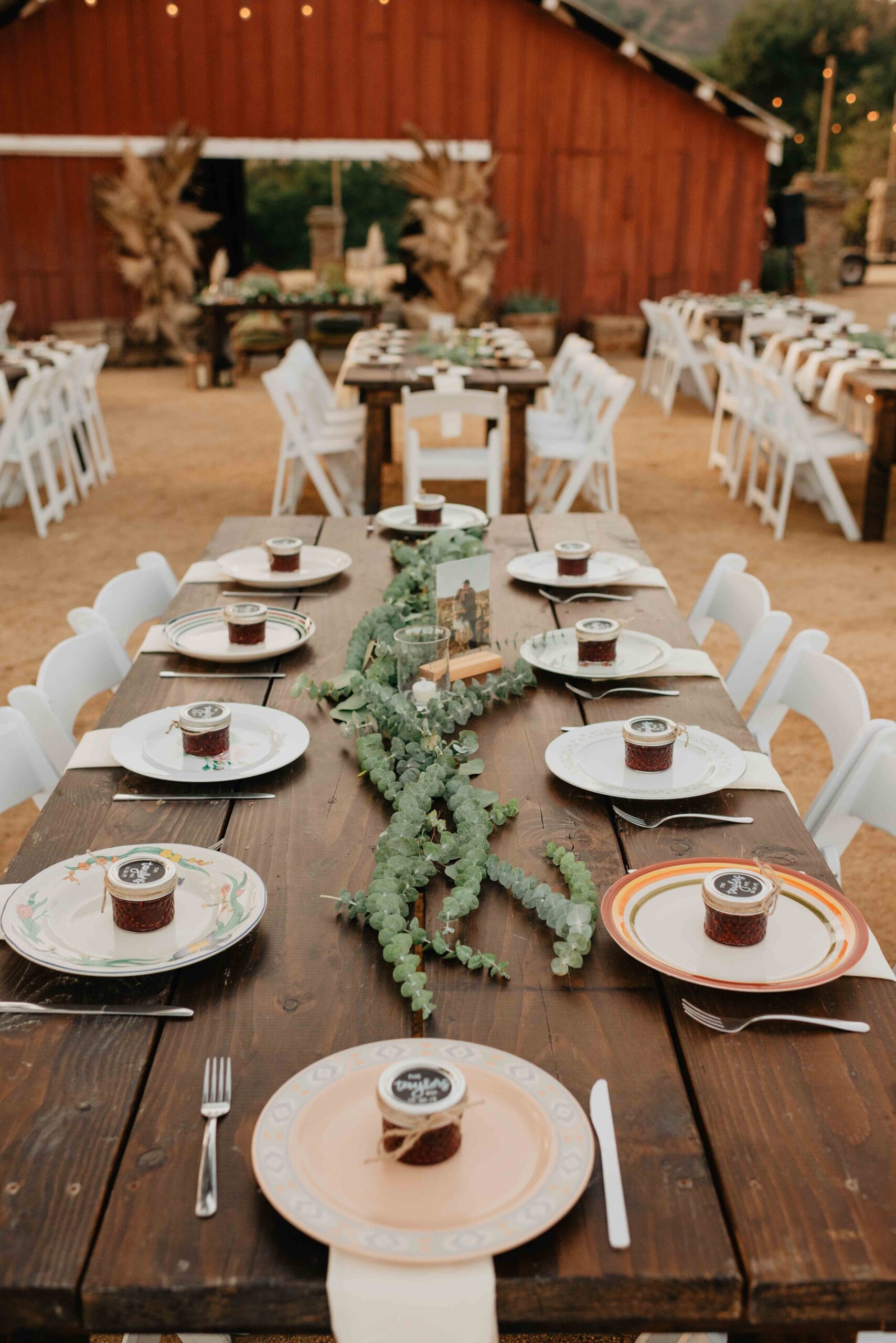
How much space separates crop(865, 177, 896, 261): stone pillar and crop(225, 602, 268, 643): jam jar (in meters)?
25.3

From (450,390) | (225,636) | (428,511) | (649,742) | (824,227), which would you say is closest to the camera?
(649,742)

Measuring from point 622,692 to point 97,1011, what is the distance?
1.17 meters

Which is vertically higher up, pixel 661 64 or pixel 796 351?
pixel 661 64

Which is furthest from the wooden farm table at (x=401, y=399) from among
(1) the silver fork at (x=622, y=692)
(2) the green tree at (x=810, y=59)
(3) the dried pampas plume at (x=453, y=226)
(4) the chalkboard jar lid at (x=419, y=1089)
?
(2) the green tree at (x=810, y=59)

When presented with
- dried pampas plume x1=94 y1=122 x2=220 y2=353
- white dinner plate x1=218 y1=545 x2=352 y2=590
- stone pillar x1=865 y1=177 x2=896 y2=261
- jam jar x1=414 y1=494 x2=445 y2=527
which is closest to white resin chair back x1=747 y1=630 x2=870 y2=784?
white dinner plate x1=218 y1=545 x2=352 y2=590

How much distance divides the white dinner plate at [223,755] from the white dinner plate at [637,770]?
42 cm

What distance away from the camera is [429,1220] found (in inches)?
40.4

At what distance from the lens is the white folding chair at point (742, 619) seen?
2.48 m

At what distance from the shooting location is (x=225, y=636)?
2451 millimetres

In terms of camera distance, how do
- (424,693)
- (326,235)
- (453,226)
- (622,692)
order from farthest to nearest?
(326,235), (453,226), (622,692), (424,693)

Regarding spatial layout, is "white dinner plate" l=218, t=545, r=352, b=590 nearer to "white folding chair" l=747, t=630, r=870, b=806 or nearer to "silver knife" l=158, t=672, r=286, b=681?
"silver knife" l=158, t=672, r=286, b=681

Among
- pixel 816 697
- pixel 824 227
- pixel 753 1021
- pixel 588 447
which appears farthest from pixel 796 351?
pixel 824 227

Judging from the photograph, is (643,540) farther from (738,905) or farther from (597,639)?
(738,905)

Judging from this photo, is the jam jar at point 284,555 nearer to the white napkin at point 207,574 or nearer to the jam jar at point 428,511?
the white napkin at point 207,574
